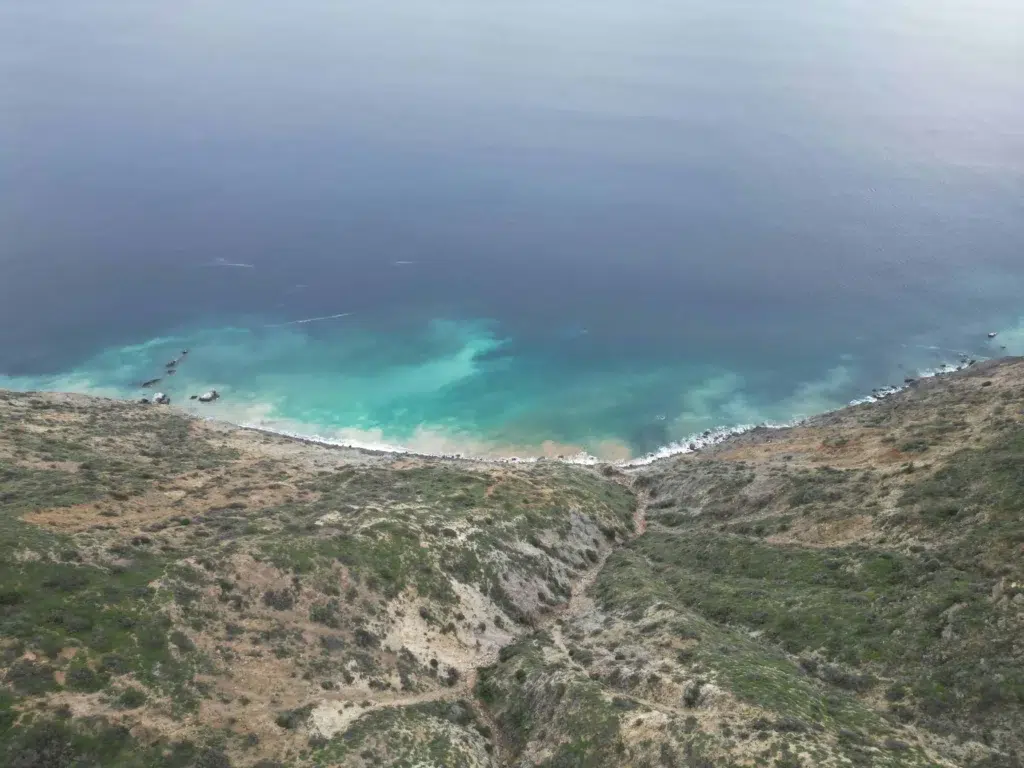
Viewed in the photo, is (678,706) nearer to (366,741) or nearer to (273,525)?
(366,741)

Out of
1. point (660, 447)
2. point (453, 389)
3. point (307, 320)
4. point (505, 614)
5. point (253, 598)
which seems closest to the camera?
point (253, 598)

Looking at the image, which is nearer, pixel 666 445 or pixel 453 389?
pixel 666 445

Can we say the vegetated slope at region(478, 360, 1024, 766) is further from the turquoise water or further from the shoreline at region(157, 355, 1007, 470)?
the turquoise water

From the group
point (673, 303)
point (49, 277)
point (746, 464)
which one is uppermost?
point (673, 303)

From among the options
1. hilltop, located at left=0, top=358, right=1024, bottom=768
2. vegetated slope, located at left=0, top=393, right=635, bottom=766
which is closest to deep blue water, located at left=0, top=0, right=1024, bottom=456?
vegetated slope, located at left=0, top=393, right=635, bottom=766

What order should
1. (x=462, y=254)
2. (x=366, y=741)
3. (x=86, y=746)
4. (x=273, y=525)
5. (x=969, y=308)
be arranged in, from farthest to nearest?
(x=462, y=254)
(x=969, y=308)
(x=273, y=525)
(x=366, y=741)
(x=86, y=746)

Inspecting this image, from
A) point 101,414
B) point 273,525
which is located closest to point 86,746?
point 273,525

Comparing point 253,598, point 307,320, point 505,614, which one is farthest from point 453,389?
point 253,598

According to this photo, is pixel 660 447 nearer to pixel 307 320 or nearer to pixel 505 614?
pixel 505 614

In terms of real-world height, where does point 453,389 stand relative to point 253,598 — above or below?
above
